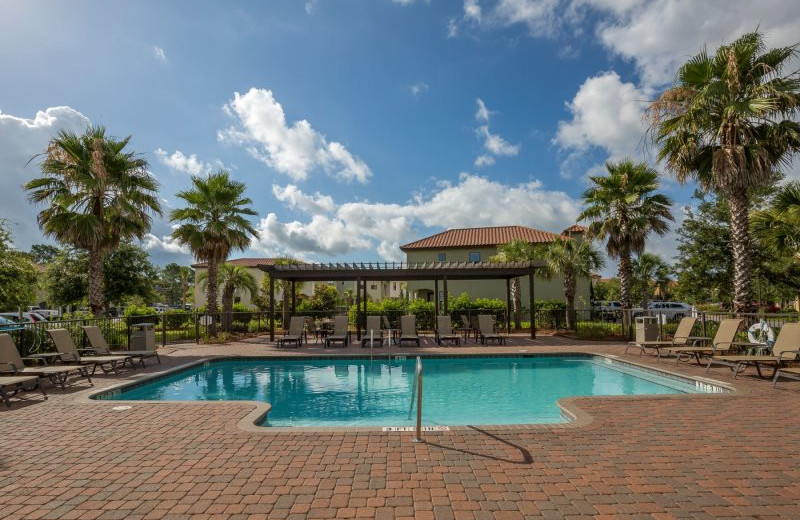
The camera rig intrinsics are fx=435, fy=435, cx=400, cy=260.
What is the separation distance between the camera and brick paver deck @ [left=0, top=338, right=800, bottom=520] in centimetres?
323

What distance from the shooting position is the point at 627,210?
17953 mm

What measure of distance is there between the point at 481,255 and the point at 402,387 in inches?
1055

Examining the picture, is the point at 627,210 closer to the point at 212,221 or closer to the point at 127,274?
the point at 212,221

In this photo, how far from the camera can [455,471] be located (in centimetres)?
392

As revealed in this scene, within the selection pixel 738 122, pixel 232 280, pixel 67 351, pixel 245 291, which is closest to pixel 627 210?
pixel 738 122

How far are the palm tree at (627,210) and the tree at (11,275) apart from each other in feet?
72.7

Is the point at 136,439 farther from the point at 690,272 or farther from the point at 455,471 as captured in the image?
the point at 690,272

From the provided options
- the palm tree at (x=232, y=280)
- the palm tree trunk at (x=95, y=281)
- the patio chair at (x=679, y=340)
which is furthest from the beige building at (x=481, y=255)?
the palm tree trunk at (x=95, y=281)

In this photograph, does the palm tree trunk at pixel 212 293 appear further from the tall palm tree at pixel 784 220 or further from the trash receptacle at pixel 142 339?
the tall palm tree at pixel 784 220

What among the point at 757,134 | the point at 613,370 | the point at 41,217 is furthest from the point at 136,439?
the point at 757,134

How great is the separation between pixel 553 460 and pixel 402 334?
11560 millimetres

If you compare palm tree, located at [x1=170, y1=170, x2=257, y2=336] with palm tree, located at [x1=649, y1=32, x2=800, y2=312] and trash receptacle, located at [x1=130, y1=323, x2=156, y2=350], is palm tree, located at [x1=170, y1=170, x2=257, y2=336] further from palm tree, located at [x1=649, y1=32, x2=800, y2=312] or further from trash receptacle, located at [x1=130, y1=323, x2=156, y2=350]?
palm tree, located at [x1=649, y1=32, x2=800, y2=312]

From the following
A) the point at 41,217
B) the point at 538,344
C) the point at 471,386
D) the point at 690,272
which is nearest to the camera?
the point at 471,386

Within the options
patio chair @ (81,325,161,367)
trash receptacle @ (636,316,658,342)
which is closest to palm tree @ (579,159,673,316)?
trash receptacle @ (636,316,658,342)
